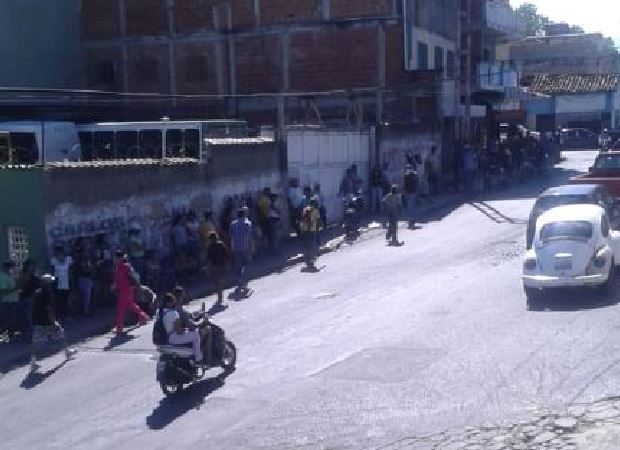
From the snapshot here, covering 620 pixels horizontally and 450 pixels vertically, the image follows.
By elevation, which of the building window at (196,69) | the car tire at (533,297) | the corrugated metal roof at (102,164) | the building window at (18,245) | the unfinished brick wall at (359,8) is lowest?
the car tire at (533,297)

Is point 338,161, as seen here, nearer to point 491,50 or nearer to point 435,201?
point 435,201

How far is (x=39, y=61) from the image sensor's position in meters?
46.4

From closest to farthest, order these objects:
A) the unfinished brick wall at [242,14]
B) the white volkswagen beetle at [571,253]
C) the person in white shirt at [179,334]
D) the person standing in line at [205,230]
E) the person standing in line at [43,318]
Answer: the person in white shirt at [179,334]
the person standing in line at [43,318]
the white volkswagen beetle at [571,253]
the person standing in line at [205,230]
the unfinished brick wall at [242,14]

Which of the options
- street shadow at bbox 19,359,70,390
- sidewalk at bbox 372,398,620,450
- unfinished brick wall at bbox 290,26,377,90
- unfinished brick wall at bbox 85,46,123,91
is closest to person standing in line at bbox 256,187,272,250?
street shadow at bbox 19,359,70,390

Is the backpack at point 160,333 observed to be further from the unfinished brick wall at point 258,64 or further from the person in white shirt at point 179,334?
the unfinished brick wall at point 258,64

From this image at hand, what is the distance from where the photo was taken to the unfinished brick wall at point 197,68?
1860 inches

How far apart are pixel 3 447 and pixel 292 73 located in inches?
1395

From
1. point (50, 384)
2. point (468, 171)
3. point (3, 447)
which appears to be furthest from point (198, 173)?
point (468, 171)

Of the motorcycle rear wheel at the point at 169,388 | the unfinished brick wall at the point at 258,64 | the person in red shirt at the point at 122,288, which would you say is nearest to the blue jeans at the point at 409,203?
the unfinished brick wall at the point at 258,64

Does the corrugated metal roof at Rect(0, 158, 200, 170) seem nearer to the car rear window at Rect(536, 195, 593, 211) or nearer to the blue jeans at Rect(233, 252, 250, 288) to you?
the blue jeans at Rect(233, 252, 250, 288)

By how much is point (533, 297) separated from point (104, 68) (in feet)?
118

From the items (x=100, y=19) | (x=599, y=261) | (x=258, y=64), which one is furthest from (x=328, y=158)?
(x=100, y=19)

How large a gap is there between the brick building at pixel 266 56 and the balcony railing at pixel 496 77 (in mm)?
4820

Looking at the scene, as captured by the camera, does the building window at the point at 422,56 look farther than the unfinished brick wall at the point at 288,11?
Yes
